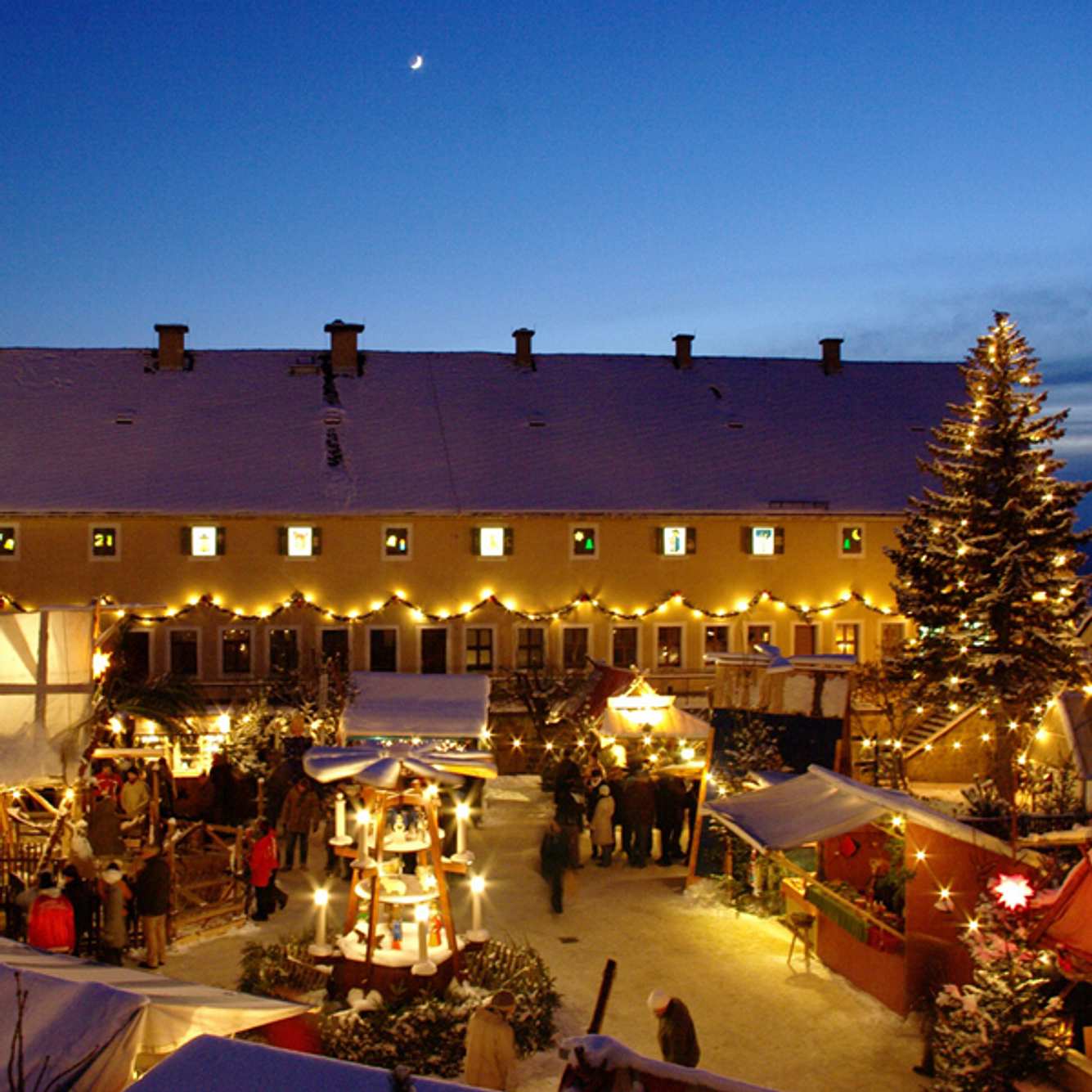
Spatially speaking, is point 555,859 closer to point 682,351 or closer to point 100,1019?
point 100,1019

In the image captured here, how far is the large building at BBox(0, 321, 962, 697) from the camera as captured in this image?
2642 cm

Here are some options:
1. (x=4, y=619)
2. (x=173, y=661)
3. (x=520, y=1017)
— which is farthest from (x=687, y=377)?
(x=520, y=1017)

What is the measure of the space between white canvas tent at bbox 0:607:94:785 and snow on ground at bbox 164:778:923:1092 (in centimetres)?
286

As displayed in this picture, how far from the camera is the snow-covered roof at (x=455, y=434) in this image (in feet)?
89.7

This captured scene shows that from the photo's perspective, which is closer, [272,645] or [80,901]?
[80,901]

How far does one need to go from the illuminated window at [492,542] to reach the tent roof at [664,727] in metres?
8.32

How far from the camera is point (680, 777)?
18.5m

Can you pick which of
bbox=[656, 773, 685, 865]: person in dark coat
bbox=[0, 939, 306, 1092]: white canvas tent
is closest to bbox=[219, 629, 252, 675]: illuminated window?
bbox=[656, 773, 685, 865]: person in dark coat

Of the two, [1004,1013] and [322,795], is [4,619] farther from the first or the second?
[1004,1013]

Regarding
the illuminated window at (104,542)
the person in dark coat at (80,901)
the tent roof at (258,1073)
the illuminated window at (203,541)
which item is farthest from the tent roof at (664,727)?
the tent roof at (258,1073)

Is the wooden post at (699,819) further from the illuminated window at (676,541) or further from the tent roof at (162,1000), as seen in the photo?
the illuminated window at (676,541)

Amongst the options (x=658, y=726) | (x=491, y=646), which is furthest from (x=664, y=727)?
(x=491, y=646)

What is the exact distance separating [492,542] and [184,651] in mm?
7462

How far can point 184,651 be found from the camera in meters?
26.3
